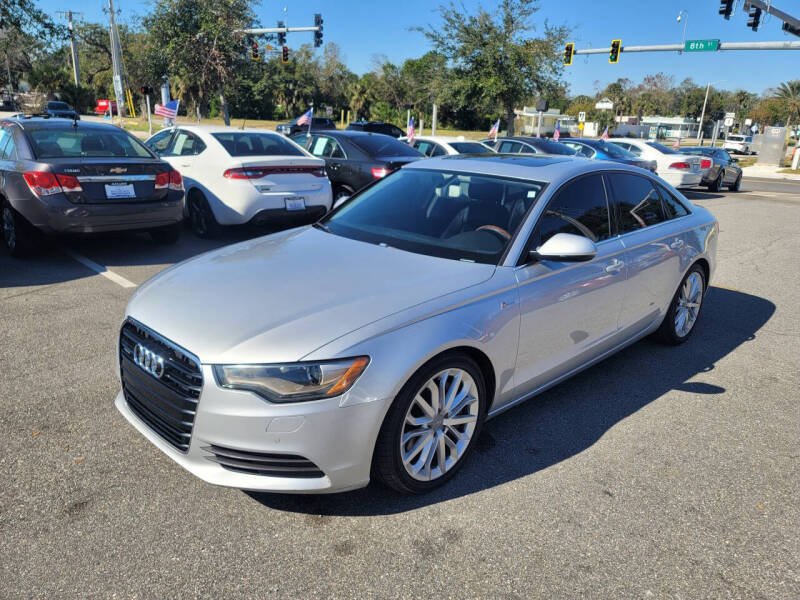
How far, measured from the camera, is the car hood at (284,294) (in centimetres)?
254

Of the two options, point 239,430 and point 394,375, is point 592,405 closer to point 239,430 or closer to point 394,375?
point 394,375

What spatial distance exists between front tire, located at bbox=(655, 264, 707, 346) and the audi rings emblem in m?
3.86

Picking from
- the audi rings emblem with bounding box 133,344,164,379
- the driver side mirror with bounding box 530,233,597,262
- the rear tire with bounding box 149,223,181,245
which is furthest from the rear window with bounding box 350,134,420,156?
the audi rings emblem with bounding box 133,344,164,379

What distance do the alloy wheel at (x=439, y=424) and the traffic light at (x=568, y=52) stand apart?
2642 centimetres

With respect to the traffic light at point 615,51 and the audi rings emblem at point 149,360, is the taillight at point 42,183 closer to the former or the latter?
the audi rings emblem at point 149,360

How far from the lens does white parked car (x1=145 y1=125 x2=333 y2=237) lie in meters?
7.77

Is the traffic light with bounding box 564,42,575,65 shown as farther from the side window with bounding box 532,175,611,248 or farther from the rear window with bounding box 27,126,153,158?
the side window with bounding box 532,175,611,248

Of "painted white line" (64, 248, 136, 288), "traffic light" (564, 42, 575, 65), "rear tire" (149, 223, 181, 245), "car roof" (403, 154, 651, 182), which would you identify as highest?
"traffic light" (564, 42, 575, 65)

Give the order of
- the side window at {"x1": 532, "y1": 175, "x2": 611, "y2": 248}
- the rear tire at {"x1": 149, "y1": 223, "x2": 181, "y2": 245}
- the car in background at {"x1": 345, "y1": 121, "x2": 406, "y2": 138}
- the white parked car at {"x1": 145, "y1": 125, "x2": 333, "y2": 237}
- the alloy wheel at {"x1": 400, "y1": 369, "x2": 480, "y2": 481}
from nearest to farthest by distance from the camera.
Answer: the alloy wheel at {"x1": 400, "y1": 369, "x2": 480, "y2": 481}, the side window at {"x1": 532, "y1": 175, "x2": 611, "y2": 248}, the rear tire at {"x1": 149, "y1": 223, "x2": 181, "y2": 245}, the white parked car at {"x1": 145, "y1": 125, "x2": 333, "y2": 237}, the car in background at {"x1": 345, "y1": 121, "x2": 406, "y2": 138}

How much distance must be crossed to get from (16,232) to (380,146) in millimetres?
5375

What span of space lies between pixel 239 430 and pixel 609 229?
277cm

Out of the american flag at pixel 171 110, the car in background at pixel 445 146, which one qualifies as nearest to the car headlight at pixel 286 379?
the car in background at pixel 445 146

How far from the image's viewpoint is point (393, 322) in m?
2.64

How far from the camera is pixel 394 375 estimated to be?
101 inches
